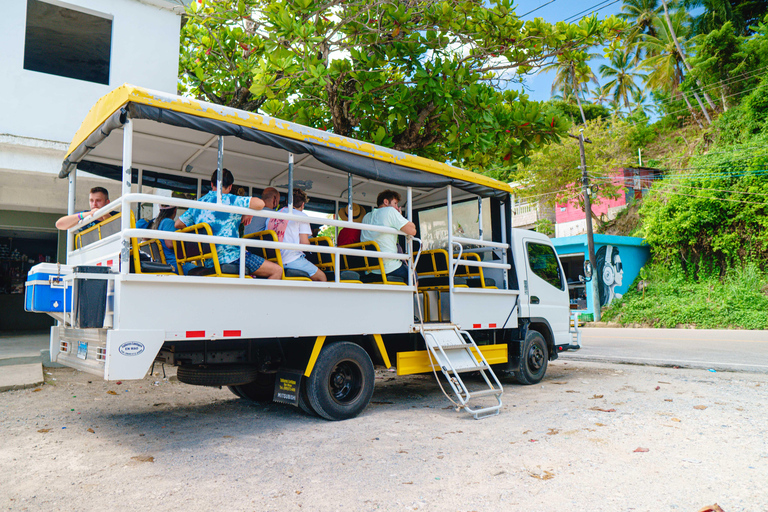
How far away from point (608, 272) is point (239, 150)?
2197cm

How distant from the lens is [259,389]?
6.47m

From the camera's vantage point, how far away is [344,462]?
4.09m

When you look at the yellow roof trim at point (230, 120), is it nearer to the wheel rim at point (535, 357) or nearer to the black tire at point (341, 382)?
the black tire at point (341, 382)

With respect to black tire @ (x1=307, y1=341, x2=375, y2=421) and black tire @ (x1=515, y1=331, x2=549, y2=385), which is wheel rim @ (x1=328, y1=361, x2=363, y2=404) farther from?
black tire @ (x1=515, y1=331, x2=549, y2=385)

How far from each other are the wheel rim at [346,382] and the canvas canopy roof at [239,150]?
6.74 ft

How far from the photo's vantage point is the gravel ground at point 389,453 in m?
3.36

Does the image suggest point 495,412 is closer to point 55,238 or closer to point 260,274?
point 260,274

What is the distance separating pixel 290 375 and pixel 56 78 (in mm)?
7253

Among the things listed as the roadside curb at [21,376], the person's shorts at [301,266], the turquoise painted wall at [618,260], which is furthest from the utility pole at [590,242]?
the roadside curb at [21,376]

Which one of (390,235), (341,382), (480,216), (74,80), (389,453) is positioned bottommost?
(389,453)

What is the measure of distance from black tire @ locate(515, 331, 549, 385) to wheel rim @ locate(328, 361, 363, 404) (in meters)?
3.01

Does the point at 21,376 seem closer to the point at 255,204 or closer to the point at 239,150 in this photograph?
the point at 239,150

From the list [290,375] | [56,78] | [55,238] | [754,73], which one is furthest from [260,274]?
[754,73]

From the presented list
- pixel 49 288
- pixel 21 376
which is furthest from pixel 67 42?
pixel 49 288
